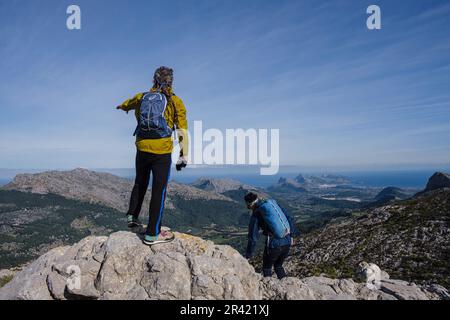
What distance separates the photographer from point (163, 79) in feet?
34.1

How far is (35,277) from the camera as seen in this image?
10.3 meters

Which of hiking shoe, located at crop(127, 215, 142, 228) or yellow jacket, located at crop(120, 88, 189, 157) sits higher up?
yellow jacket, located at crop(120, 88, 189, 157)

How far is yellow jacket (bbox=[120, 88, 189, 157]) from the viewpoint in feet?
33.2

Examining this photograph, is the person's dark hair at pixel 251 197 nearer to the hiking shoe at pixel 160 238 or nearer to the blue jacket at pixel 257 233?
the blue jacket at pixel 257 233

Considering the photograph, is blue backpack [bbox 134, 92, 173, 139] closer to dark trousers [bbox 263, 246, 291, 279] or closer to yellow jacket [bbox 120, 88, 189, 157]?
yellow jacket [bbox 120, 88, 189, 157]

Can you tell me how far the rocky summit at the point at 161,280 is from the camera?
9.66 meters

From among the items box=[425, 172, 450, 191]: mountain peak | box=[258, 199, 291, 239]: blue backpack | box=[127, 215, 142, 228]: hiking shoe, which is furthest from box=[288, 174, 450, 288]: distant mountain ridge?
box=[425, 172, 450, 191]: mountain peak

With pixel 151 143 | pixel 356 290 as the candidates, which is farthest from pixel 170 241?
pixel 356 290

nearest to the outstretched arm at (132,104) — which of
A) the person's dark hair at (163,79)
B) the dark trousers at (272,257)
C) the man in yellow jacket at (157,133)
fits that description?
the man in yellow jacket at (157,133)

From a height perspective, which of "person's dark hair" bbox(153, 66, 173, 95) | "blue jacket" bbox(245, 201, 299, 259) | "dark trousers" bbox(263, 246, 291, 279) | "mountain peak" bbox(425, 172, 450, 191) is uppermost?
"person's dark hair" bbox(153, 66, 173, 95)

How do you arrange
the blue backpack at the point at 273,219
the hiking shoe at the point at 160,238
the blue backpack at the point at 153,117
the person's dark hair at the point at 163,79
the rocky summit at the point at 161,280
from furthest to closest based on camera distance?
the blue backpack at the point at 273,219 → the hiking shoe at the point at 160,238 → the person's dark hair at the point at 163,79 → the blue backpack at the point at 153,117 → the rocky summit at the point at 161,280

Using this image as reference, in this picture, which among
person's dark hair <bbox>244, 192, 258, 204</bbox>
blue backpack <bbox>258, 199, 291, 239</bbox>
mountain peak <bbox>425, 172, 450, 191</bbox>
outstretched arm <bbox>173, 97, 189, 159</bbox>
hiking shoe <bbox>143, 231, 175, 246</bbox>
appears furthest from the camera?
mountain peak <bbox>425, 172, 450, 191</bbox>

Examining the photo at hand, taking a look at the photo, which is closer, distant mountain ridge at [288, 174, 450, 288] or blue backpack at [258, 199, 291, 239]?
blue backpack at [258, 199, 291, 239]
